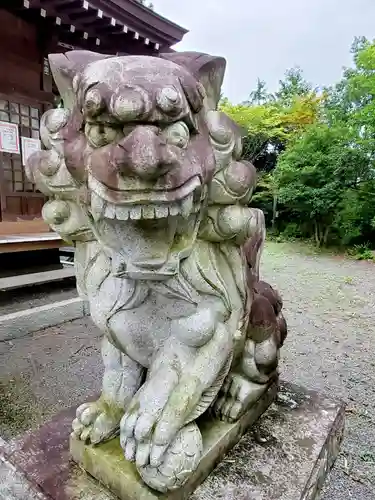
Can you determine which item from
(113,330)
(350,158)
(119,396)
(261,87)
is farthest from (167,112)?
(261,87)

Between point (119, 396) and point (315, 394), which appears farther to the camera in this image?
point (315, 394)

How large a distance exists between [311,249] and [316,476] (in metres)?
8.60

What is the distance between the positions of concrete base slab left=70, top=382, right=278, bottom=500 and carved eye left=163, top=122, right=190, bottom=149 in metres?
0.71

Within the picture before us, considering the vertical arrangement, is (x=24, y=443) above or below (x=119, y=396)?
below

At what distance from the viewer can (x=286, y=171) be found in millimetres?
9133

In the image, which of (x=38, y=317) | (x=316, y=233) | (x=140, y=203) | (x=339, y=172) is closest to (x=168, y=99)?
(x=140, y=203)

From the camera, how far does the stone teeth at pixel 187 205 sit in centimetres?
70

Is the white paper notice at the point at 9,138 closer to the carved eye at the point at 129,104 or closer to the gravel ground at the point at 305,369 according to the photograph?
the gravel ground at the point at 305,369

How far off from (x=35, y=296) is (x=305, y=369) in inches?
104

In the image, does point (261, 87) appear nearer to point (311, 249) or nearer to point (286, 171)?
point (286, 171)

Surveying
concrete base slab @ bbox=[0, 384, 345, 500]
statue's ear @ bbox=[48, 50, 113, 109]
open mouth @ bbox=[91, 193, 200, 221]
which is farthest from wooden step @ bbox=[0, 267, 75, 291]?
open mouth @ bbox=[91, 193, 200, 221]

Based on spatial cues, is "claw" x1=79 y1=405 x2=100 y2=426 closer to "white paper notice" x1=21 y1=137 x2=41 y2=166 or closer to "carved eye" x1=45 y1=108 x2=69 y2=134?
"carved eye" x1=45 y1=108 x2=69 y2=134

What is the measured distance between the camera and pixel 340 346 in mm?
3412

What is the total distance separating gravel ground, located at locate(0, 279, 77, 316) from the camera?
3580 millimetres
